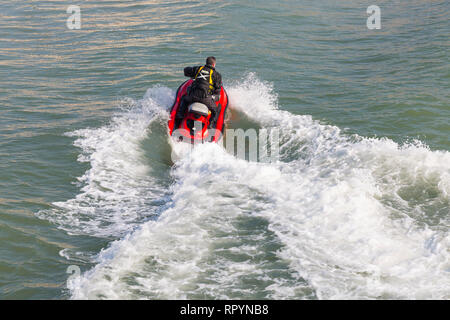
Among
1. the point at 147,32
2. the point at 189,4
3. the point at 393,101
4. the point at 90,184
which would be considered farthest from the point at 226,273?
the point at 189,4

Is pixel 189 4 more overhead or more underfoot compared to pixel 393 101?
more overhead

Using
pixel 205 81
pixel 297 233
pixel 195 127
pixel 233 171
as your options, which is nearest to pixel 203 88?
pixel 205 81

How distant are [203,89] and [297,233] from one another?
4.00 m

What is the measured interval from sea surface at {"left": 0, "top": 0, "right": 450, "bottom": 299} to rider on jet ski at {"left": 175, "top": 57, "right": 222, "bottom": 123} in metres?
0.77

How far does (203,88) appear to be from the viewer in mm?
9117

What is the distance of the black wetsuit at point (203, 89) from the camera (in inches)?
359

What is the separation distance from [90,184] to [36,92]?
5072 mm

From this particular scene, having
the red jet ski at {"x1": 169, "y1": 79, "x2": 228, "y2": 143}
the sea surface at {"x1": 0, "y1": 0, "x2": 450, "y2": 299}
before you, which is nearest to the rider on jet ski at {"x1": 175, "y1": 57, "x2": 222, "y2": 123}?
the red jet ski at {"x1": 169, "y1": 79, "x2": 228, "y2": 143}

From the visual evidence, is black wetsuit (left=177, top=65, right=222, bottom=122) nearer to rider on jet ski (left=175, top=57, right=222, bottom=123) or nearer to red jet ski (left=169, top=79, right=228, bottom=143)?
rider on jet ski (left=175, top=57, right=222, bottom=123)

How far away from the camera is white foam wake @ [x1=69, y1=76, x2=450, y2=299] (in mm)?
5039

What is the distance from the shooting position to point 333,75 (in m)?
12.8

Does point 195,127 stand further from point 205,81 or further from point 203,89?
point 205,81
